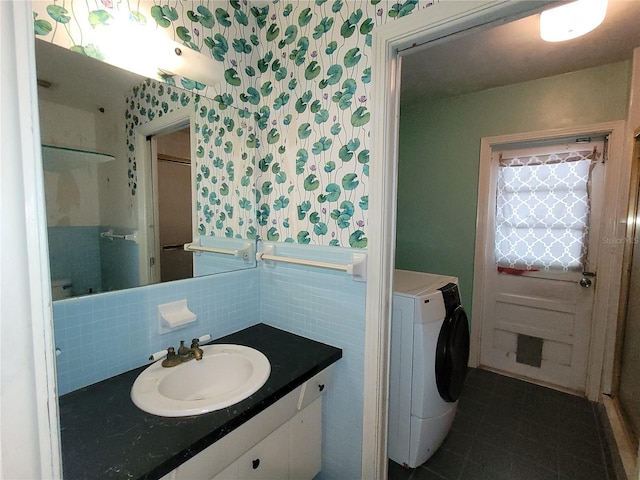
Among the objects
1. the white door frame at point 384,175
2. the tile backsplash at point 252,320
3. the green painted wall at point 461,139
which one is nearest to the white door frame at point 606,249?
the green painted wall at point 461,139

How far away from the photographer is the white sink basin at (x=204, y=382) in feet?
3.06

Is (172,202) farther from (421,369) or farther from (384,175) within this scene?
(421,369)

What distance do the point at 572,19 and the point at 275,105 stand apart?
148 cm

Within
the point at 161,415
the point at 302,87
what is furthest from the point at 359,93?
the point at 161,415

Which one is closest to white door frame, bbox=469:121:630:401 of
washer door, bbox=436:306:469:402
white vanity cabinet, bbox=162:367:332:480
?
washer door, bbox=436:306:469:402

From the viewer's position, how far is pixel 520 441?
6.16 ft

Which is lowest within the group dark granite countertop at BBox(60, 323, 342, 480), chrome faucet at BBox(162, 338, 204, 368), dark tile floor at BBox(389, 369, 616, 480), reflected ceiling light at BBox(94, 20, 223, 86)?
dark tile floor at BBox(389, 369, 616, 480)

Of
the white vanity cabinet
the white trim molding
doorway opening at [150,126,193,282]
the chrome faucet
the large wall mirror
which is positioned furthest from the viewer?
doorway opening at [150,126,193,282]

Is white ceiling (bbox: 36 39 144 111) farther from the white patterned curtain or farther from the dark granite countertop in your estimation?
the white patterned curtain

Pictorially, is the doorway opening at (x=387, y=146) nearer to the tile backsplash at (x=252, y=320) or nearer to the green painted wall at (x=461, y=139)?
the tile backsplash at (x=252, y=320)

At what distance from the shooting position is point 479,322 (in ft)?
8.98

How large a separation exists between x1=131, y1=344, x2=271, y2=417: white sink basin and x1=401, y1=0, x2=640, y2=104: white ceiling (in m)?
1.79

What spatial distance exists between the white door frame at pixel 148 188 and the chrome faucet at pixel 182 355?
295 mm

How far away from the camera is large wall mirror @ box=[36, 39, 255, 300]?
0.99 metres
